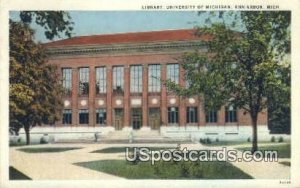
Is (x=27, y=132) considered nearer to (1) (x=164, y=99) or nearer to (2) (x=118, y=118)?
(2) (x=118, y=118)

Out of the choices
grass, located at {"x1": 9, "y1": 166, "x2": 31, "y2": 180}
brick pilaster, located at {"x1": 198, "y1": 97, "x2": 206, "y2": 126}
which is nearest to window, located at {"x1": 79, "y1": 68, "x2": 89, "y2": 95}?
grass, located at {"x1": 9, "y1": 166, "x2": 31, "y2": 180}

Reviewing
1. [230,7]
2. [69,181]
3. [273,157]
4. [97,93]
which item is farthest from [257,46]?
[69,181]

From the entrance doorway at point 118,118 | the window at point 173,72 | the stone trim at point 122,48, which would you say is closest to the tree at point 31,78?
the stone trim at point 122,48

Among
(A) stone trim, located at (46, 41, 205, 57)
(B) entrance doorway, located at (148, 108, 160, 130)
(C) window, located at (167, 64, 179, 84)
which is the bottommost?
(B) entrance doorway, located at (148, 108, 160, 130)

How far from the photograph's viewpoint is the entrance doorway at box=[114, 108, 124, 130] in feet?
29.1

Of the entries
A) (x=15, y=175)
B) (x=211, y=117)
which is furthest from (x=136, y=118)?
(x=15, y=175)

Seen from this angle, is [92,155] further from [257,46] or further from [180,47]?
[257,46]

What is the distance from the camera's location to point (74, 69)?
9016mm

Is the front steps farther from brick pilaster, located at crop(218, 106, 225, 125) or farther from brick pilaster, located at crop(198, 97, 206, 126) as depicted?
brick pilaster, located at crop(218, 106, 225, 125)

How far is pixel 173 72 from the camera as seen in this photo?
8.82 m

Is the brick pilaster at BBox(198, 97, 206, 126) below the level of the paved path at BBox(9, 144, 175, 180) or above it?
above

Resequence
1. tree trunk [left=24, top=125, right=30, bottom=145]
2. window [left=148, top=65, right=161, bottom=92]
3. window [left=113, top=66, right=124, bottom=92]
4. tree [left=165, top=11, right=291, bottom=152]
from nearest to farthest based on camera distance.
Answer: tree [left=165, top=11, right=291, bottom=152]
tree trunk [left=24, top=125, right=30, bottom=145]
window [left=148, top=65, right=161, bottom=92]
window [left=113, top=66, right=124, bottom=92]

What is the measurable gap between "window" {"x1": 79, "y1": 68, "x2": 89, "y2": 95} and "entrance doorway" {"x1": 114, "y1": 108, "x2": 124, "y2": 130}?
0.52m

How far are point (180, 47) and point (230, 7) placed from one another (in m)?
1.14
